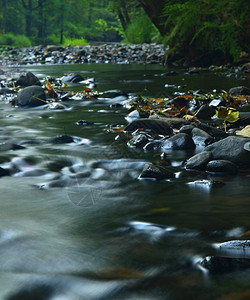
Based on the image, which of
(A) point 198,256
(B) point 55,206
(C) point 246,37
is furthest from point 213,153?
(C) point 246,37

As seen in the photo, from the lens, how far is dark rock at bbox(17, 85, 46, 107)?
6156mm

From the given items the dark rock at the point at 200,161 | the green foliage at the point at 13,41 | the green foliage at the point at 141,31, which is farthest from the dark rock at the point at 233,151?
the green foliage at the point at 13,41

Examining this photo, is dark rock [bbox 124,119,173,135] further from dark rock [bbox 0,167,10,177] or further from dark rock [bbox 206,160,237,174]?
dark rock [bbox 0,167,10,177]

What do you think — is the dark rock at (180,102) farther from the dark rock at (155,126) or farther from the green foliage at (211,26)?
the green foliage at (211,26)

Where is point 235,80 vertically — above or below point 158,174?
below

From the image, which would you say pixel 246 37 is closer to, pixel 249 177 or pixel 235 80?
pixel 235 80

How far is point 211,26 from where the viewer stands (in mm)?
11258

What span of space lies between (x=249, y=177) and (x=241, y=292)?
135 cm

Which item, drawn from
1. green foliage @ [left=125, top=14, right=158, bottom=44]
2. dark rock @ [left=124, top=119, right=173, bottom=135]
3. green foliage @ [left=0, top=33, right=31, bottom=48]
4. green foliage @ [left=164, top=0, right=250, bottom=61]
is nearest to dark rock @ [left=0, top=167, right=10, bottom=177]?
dark rock @ [left=124, top=119, right=173, bottom=135]

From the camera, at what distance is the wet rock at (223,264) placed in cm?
153

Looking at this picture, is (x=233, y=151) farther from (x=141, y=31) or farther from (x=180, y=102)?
(x=141, y=31)

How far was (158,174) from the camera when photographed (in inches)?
106

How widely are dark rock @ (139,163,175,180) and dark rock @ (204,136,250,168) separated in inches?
13.5

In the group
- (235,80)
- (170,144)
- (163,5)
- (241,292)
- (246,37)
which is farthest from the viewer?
(163,5)
